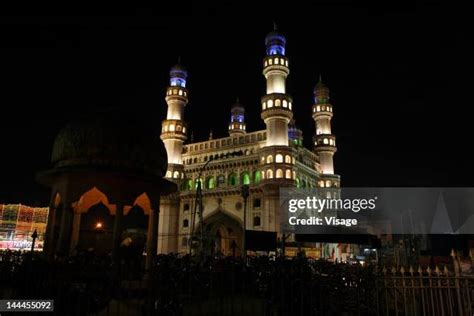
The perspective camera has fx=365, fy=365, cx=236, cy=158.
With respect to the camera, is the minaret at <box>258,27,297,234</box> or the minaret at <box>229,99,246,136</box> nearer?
the minaret at <box>258,27,297,234</box>

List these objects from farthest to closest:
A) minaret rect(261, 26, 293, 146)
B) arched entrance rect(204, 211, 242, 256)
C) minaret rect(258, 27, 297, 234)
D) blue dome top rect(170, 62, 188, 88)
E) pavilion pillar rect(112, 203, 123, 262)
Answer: blue dome top rect(170, 62, 188, 88)
arched entrance rect(204, 211, 242, 256)
minaret rect(261, 26, 293, 146)
minaret rect(258, 27, 297, 234)
pavilion pillar rect(112, 203, 123, 262)

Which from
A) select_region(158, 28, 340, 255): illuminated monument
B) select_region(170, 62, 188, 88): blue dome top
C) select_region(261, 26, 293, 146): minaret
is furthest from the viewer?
select_region(170, 62, 188, 88): blue dome top

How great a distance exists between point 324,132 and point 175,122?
2379cm

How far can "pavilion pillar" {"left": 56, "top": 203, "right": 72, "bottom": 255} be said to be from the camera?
46.6 ft

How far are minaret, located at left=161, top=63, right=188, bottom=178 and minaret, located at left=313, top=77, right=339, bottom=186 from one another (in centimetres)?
2145

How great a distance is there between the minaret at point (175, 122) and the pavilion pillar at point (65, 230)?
1521 inches

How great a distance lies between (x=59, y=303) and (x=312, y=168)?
49598mm

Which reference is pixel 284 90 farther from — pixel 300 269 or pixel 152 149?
pixel 300 269

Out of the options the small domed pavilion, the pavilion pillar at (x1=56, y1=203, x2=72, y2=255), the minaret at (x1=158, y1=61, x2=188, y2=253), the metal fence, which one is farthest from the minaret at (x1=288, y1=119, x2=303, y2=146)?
the metal fence

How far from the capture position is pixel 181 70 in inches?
2309

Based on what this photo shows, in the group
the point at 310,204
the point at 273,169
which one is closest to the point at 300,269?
the point at 273,169

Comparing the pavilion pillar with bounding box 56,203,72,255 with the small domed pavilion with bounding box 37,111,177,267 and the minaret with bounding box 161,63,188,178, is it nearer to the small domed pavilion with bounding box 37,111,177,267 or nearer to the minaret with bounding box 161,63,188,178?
the small domed pavilion with bounding box 37,111,177,267

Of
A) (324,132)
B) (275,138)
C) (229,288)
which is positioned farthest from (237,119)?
(229,288)

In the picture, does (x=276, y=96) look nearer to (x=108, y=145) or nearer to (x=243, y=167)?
(x=243, y=167)
